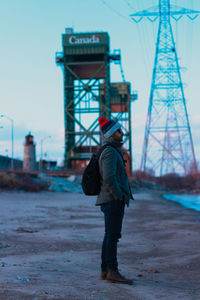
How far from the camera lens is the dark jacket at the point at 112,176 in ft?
15.6

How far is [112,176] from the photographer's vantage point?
476cm

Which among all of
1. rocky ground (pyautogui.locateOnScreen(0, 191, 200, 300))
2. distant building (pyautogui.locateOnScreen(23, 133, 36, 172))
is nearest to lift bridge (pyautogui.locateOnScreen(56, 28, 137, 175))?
distant building (pyautogui.locateOnScreen(23, 133, 36, 172))

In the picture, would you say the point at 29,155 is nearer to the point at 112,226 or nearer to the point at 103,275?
the point at 103,275

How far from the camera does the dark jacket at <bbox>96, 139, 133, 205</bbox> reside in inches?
187

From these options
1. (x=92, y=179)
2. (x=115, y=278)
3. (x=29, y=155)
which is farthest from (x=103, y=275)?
(x=29, y=155)

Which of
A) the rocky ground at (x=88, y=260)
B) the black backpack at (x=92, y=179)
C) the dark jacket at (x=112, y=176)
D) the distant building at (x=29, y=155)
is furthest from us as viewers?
the distant building at (x=29, y=155)

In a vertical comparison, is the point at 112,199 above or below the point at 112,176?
below

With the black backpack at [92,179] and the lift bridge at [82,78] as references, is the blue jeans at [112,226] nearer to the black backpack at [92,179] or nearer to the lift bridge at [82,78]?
the black backpack at [92,179]

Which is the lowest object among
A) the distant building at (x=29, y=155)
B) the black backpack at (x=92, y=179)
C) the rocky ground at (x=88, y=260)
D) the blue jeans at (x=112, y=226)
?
the rocky ground at (x=88, y=260)

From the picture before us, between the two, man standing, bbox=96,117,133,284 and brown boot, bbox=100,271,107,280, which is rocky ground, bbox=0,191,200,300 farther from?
man standing, bbox=96,117,133,284

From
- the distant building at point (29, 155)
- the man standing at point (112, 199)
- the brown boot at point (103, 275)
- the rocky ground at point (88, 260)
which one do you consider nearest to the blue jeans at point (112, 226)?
the man standing at point (112, 199)

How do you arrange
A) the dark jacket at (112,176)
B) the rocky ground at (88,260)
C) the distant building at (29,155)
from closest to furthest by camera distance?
the rocky ground at (88,260) < the dark jacket at (112,176) < the distant building at (29,155)

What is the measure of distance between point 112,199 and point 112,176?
0.27 metres

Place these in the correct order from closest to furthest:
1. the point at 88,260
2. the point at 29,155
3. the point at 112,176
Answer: the point at 112,176 < the point at 88,260 < the point at 29,155
